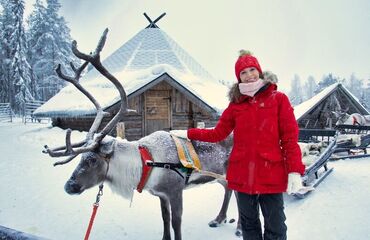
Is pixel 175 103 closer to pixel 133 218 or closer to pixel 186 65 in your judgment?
pixel 186 65

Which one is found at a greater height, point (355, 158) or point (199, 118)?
point (199, 118)

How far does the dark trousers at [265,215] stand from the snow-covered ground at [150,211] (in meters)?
1.67

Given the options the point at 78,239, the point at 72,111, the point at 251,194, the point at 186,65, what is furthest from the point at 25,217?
the point at 186,65

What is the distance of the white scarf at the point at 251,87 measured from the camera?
8.04ft

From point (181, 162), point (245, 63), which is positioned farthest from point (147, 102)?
point (245, 63)

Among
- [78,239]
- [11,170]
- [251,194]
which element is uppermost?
[251,194]

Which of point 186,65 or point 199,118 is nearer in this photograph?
point 199,118

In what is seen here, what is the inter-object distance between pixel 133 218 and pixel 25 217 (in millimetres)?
1780

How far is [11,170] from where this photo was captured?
22.6 ft

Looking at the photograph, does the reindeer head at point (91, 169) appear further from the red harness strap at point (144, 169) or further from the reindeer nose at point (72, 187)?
the red harness strap at point (144, 169)

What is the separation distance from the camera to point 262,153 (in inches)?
92.4

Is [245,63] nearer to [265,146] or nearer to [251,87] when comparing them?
[251,87]

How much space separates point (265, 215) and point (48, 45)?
35051 mm

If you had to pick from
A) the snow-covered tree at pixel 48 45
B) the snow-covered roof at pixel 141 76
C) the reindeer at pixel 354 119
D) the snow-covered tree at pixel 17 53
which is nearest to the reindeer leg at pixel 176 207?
the snow-covered roof at pixel 141 76
